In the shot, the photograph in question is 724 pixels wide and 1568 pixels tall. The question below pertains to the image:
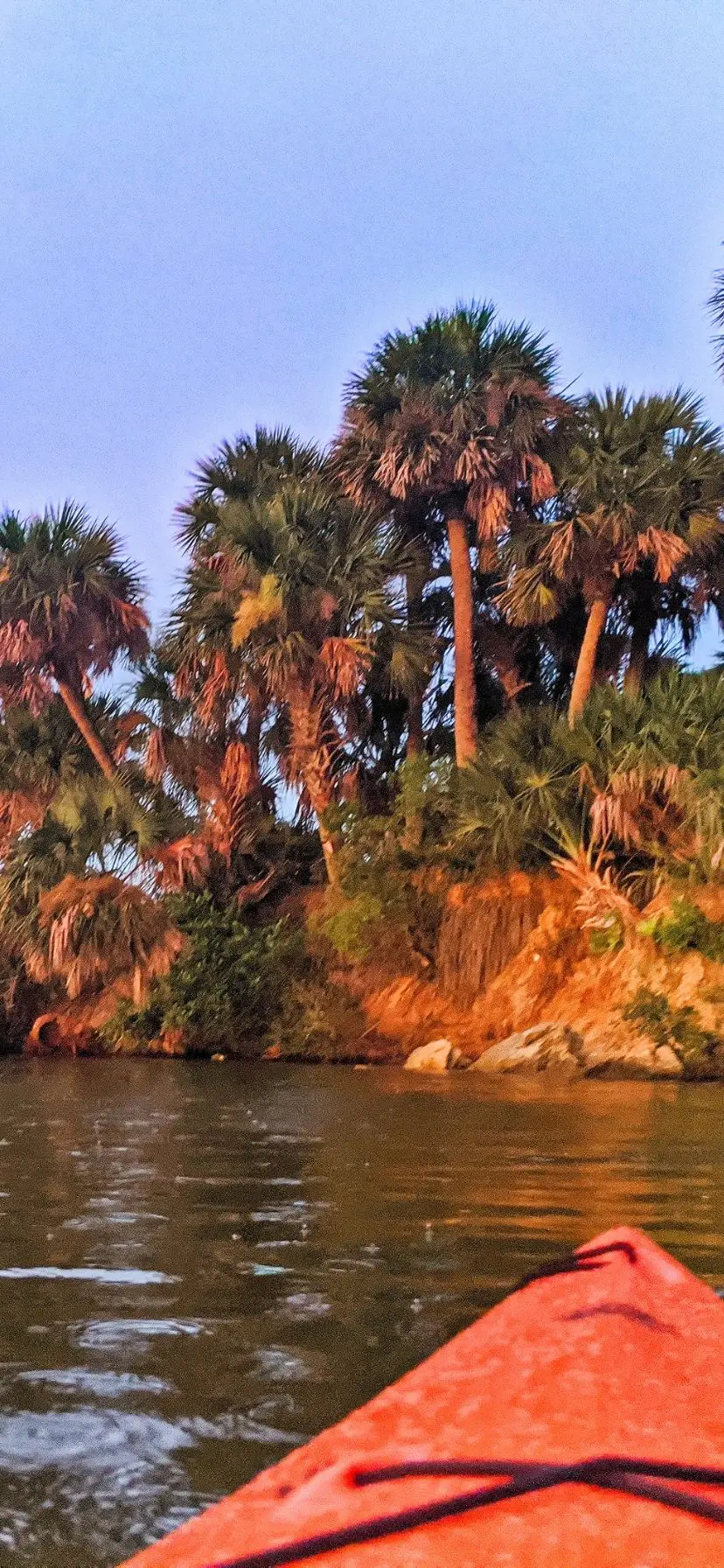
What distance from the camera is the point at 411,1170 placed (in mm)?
7105

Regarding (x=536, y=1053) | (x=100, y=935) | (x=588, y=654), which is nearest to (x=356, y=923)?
(x=100, y=935)

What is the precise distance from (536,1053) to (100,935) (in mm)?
7219

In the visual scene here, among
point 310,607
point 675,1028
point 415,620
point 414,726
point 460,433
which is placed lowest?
point 675,1028

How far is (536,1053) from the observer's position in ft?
57.0

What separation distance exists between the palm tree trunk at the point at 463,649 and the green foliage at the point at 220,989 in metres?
3.98

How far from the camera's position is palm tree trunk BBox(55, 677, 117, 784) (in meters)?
24.3

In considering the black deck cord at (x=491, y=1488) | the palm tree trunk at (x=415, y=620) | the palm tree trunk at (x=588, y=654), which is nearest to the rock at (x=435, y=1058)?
the palm tree trunk at (x=588, y=654)

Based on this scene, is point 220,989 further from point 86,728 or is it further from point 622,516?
point 622,516

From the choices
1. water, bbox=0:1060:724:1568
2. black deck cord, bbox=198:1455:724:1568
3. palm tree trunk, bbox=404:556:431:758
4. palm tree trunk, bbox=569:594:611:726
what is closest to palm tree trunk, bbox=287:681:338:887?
palm tree trunk, bbox=404:556:431:758

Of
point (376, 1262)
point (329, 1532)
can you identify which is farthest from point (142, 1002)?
point (329, 1532)

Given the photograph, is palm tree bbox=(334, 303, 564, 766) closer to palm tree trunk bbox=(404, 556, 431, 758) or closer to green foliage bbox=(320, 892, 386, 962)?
palm tree trunk bbox=(404, 556, 431, 758)

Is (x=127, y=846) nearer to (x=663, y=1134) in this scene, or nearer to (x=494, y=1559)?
(x=663, y=1134)

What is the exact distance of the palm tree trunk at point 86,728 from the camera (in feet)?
79.6

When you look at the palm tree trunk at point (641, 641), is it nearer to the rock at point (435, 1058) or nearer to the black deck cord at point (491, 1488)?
the rock at point (435, 1058)
